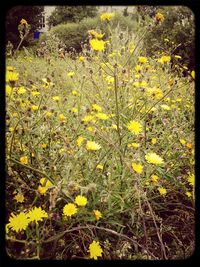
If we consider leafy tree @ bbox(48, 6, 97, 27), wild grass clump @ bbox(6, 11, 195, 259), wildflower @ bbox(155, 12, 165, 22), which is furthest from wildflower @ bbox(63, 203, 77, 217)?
leafy tree @ bbox(48, 6, 97, 27)

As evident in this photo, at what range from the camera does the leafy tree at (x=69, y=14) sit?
414 inches

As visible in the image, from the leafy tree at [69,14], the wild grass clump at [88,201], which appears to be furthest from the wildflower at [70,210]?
the leafy tree at [69,14]

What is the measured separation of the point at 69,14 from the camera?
11375 mm

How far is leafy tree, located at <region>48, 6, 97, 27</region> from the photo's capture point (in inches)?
414

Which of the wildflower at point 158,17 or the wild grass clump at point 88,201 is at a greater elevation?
the wildflower at point 158,17

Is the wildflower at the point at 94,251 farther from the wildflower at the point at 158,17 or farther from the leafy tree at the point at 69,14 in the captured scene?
the leafy tree at the point at 69,14

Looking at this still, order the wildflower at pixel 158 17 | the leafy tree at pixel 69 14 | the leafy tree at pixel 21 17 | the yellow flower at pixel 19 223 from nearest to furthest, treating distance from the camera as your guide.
Answer: the yellow flower at pixel 19 223
the wildflower at pixel 158 17
the leafy tree at pixel 21 17
the leafy tree at pixel 69 14

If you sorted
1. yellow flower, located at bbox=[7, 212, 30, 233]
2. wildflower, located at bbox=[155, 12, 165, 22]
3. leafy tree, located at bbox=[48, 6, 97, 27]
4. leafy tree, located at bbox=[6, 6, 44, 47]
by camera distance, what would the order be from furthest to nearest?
leafy tree, located at bbox=[48, 6, 97, 27], leafy tree, located at bbox=[6, 6, 44, 47], wildflower, located at bbox=[155, 12, 165, 22], yellow flower, located at bbox=[7, 212, 30, 233]

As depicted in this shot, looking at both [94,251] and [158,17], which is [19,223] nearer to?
[94,251]

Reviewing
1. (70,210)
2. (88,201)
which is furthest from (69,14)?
(70,210)

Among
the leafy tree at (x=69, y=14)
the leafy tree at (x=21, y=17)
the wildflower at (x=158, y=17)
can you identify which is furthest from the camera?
the leafy tree at (x=69, y=14)

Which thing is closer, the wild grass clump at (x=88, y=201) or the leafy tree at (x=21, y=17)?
the wild grass clump at (x=88, y=201)

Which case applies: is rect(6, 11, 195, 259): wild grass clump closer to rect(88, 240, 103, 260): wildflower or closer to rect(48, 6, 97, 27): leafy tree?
rect(88, 240, 103, 260): wildflower
